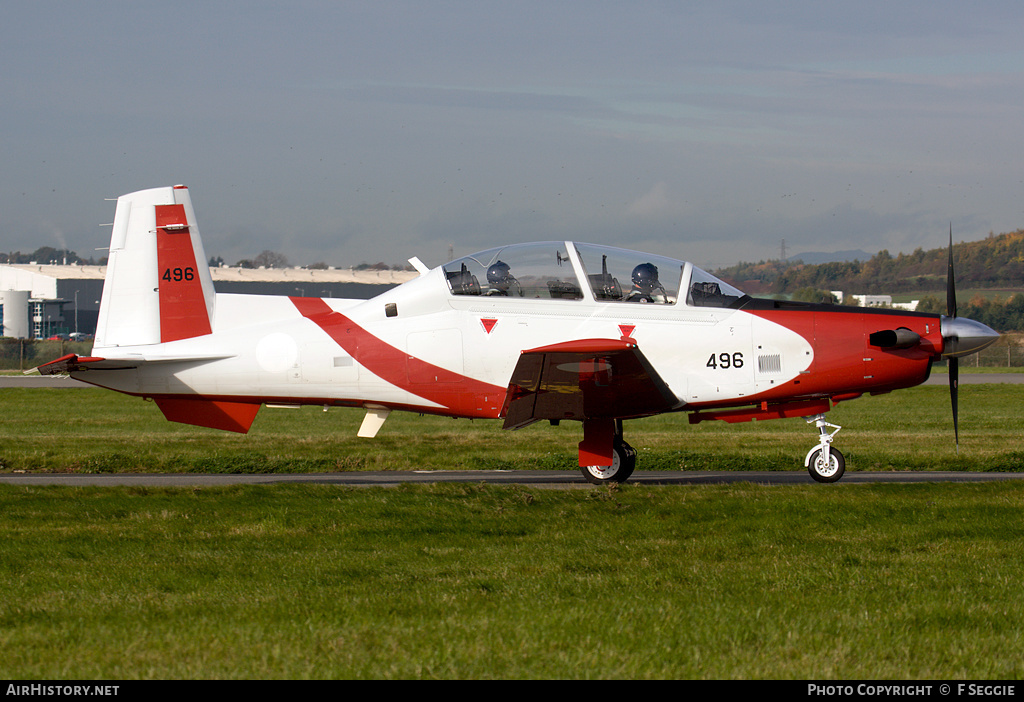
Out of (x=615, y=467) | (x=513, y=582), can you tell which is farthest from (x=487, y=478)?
(x=513, y=582)

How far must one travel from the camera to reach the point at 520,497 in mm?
9508

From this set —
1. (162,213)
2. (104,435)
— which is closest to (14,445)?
(104,435)

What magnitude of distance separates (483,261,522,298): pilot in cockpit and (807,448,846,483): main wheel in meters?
4.22

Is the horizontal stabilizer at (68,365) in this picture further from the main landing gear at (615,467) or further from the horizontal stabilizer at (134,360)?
the main landing gear at (615,467)

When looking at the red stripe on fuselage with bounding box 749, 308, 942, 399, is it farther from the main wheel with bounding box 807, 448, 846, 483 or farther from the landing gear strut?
the main wheel with bounding box 807, 448, 846, 483

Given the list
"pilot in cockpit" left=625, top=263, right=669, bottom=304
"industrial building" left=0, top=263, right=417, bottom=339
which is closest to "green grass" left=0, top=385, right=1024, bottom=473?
"pilot in cockpit" left=625, top=263, right=669, bottom=304

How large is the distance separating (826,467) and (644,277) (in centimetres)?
332

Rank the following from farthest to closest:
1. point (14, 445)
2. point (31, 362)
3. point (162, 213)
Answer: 1. point (31, 362)
2. point (14, 445)
3. point (162, 213)

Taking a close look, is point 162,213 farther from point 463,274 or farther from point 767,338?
point 767,338

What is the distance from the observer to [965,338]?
10.8 metres

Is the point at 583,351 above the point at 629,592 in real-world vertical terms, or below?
above

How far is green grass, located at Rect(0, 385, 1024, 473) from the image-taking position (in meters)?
14.7

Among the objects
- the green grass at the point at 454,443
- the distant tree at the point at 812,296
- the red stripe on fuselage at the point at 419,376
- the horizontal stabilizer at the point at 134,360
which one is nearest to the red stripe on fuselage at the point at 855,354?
the distant tree at the point at 812,296

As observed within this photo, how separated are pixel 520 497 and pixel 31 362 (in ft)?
145
